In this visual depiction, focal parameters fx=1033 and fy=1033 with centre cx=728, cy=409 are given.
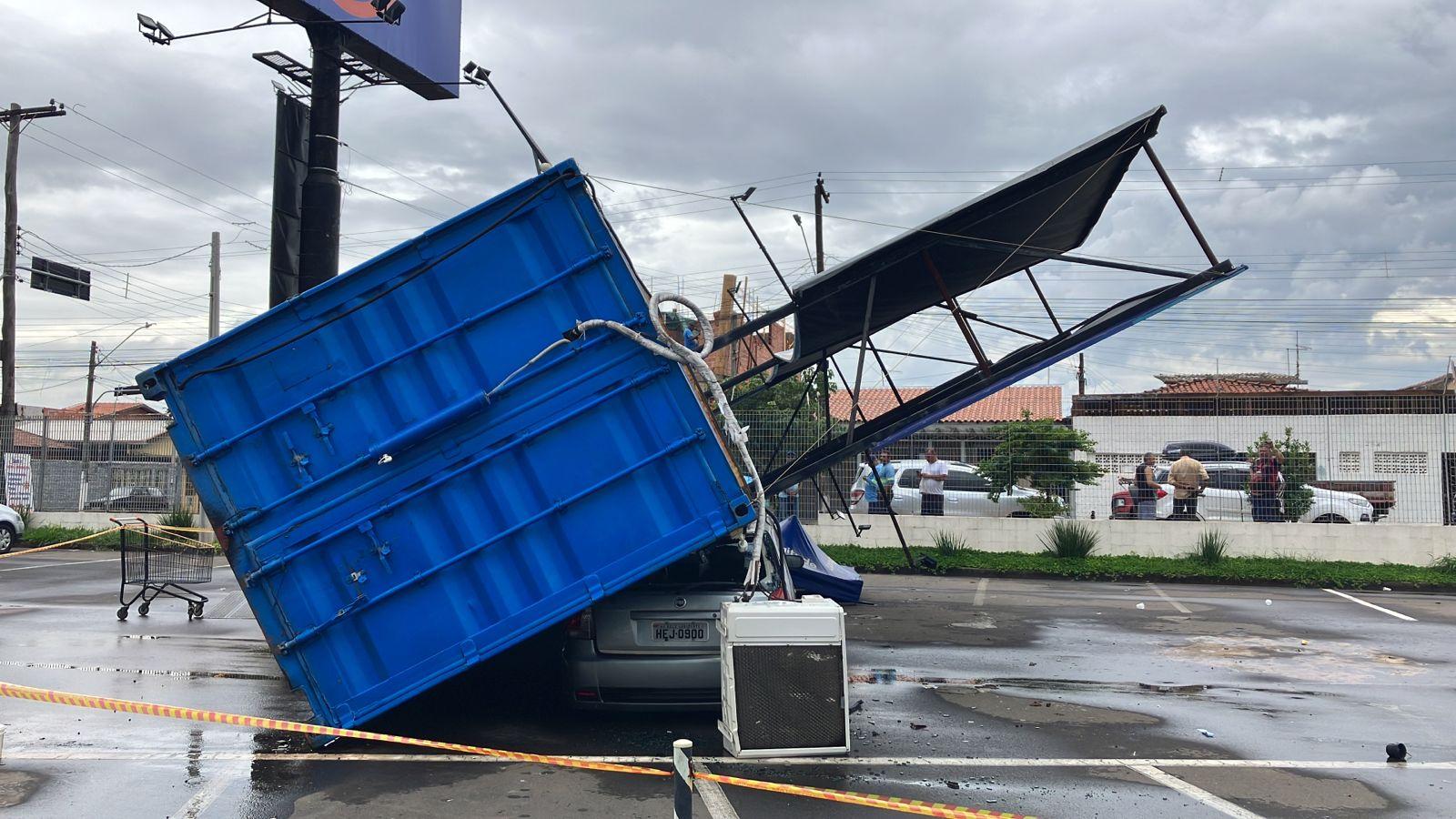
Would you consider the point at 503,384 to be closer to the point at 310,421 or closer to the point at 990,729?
the point at 310,421

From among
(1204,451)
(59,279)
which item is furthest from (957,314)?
(59,279)

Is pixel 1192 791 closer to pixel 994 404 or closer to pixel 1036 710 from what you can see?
pixel 1036 710

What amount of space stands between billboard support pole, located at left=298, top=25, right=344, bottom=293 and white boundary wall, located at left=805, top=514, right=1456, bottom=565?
10854mm

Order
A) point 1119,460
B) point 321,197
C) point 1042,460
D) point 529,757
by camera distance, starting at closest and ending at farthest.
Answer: point 529,757 → point 321,197 → point 1042,460 → point 1119,460

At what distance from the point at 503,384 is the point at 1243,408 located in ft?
76.0

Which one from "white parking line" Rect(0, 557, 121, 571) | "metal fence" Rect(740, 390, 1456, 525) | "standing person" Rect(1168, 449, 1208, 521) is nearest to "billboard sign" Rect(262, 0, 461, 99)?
"metal fence" Rect(740, 390, 1456, 525)

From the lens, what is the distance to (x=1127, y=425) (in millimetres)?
20109

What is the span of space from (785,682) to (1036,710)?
2882 millimetres

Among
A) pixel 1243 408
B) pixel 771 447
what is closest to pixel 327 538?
pixel 771 447

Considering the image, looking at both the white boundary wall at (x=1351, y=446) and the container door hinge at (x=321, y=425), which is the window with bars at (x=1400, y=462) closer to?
the white boundary wall at (x=1351, y=446)

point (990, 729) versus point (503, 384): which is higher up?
point (503, 384)

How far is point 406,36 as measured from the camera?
661 inches

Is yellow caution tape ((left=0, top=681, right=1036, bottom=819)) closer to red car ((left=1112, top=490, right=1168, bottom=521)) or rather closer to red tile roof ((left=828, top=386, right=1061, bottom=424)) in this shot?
red car ((left=1112, top=490, right=1168, bottom=521))

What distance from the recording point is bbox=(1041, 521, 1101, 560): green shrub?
18672 mm
